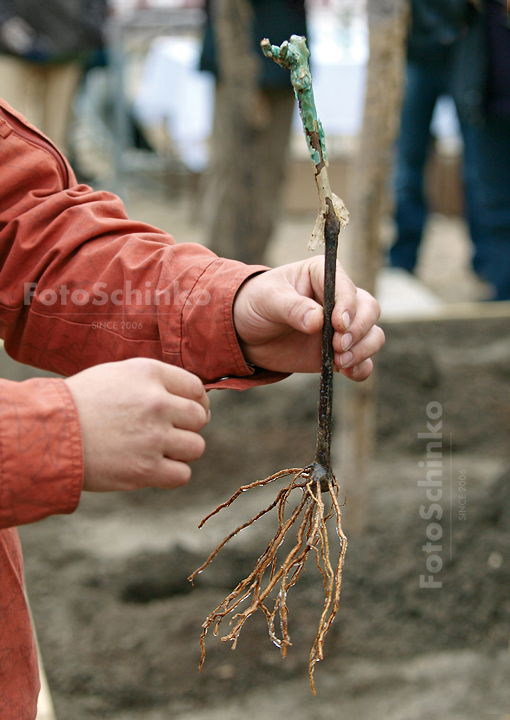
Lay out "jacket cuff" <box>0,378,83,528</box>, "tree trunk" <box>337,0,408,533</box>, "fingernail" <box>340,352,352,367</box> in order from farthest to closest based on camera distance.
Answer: "tree trunk" <box>337,0,408,533</box>
"fingernail" <box>340,352,352,367</box>
"jacket cuff" <box>0,378,83,528</box>

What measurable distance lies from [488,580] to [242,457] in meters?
1.09

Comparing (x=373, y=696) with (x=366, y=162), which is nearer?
(x=373, y=696)

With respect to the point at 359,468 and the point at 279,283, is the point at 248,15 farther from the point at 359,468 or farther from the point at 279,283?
the point at 279,283

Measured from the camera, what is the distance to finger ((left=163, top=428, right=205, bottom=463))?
0.80 metres

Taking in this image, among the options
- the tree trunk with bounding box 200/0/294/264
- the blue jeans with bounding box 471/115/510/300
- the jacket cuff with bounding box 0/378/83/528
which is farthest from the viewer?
the blue jeans with bounding box 471/115/510/300

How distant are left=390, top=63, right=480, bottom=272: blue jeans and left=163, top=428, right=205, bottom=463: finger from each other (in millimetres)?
3820

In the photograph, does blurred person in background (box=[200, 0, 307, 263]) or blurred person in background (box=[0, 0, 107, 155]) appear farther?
blurred person in background (box=[0, 0, 107, 155])

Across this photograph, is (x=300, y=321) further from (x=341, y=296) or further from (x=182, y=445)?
(x=182, y=445)

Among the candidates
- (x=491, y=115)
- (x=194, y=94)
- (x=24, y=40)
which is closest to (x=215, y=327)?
(x=491, y=115)

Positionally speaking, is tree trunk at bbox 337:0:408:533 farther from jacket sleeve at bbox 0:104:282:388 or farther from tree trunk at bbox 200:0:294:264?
jacket sleeve at bbox 0:104:282:388

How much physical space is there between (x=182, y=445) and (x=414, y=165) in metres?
4.37

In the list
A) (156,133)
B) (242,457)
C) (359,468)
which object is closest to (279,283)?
(359,468)

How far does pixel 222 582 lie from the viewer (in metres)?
2.26

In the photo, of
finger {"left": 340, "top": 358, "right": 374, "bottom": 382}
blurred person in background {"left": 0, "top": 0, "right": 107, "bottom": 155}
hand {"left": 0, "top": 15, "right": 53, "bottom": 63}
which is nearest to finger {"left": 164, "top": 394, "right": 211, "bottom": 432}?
A: finger {"left": 340, "top": 358, "right": 374, "bottom": 382}
